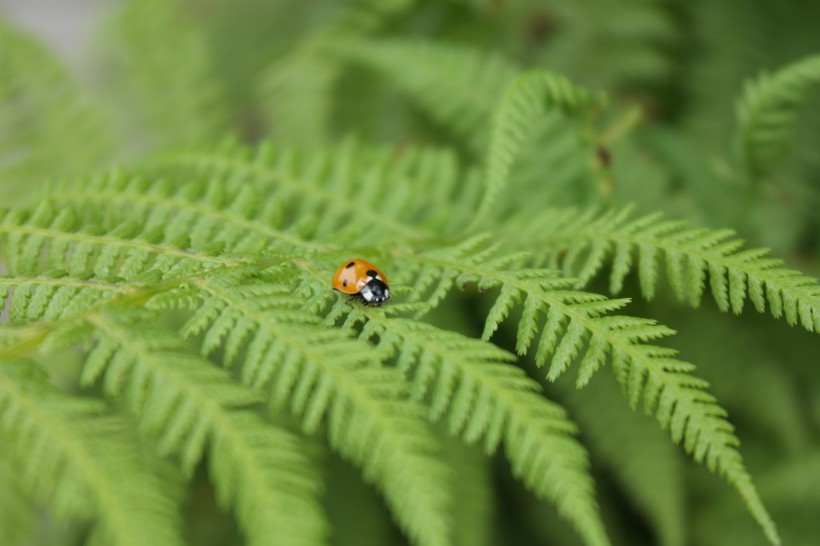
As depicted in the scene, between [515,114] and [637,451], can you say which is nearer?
[515,114]

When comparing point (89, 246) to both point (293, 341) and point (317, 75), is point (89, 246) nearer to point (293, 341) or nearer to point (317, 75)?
point (293, 341)

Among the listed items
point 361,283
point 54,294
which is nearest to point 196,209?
point 54,294

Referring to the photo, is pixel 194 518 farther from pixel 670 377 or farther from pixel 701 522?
pixel 670 377

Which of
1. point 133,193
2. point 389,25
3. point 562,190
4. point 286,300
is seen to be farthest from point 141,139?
point 286,300

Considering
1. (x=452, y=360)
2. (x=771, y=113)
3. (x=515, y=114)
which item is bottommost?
(x=452, y=360)

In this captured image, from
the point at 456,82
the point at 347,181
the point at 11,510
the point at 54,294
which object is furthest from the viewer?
the point at 456,82

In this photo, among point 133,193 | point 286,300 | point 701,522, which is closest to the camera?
point 286,300

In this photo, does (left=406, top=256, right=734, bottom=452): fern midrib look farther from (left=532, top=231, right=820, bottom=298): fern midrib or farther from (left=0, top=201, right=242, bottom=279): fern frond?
(left=0, top=201, right=242, bottom=279): fern frond
